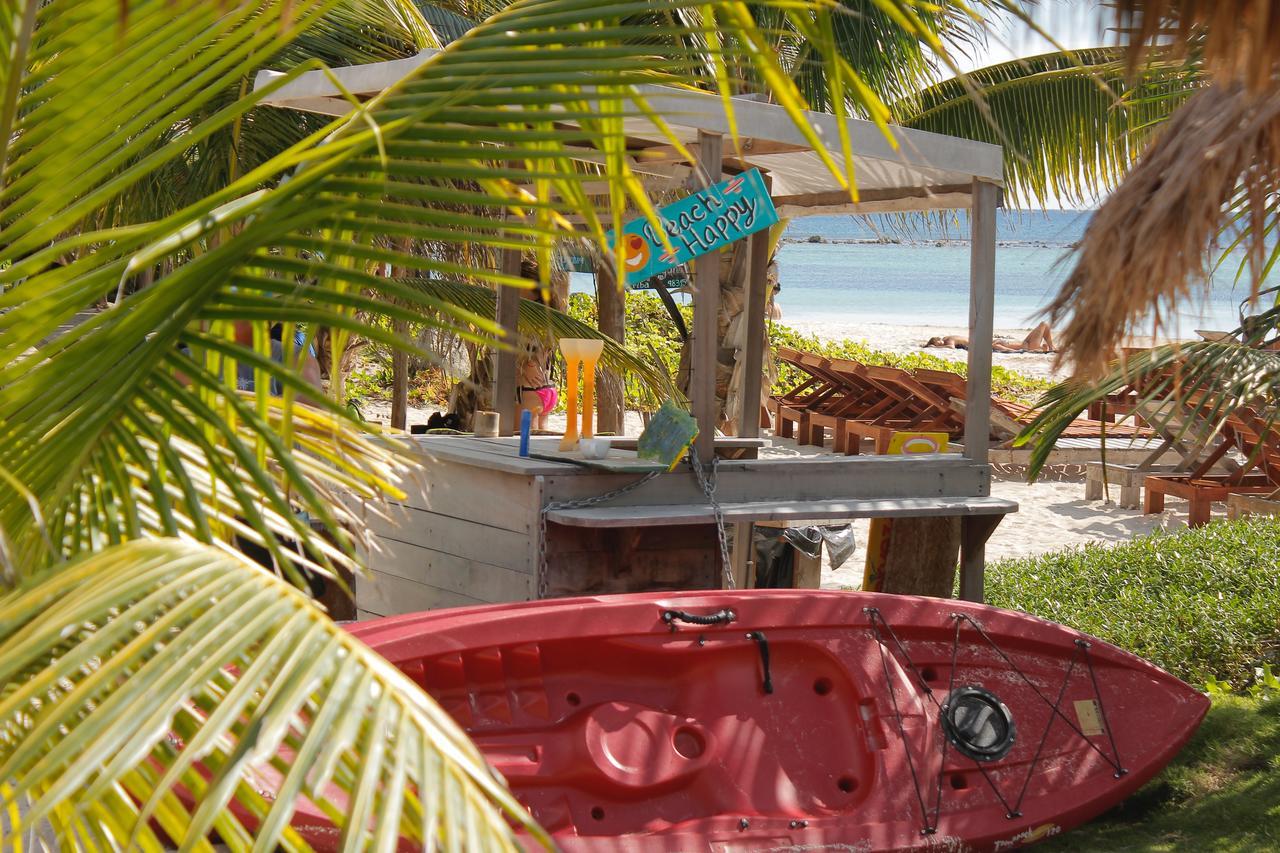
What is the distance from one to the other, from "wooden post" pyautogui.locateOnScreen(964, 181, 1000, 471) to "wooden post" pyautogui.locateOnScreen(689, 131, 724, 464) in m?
1.47

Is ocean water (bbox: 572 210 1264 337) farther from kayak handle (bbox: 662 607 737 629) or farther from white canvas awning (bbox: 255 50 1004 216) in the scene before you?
kayak handle (bbox: 662 607 737 629)

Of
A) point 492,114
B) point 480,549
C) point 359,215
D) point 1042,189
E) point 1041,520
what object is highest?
point 1042,189

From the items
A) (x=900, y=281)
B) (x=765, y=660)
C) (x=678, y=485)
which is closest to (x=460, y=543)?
(x=678, y=485)

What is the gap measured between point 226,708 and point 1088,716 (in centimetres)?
435

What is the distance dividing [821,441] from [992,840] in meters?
13.1

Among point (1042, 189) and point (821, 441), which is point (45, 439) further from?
point (821, 441)

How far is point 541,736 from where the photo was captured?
435cm

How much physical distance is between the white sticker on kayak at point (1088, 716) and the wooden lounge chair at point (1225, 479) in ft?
25.4

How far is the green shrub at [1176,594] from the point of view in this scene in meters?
7.66

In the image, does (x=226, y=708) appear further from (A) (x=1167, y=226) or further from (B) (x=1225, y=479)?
(B) (x=1225, y=479)

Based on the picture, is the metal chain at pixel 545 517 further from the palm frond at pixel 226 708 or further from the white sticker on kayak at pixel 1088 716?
the palm frond at pixel 226 708

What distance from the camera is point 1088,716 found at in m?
4.95

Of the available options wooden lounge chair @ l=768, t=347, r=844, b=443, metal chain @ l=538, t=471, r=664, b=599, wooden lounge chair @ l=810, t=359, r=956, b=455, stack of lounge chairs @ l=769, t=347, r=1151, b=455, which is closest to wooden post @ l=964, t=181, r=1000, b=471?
metal chain @ l=538, t=471, r=664, b=599

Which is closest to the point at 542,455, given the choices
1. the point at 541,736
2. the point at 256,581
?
the point at 541,736
